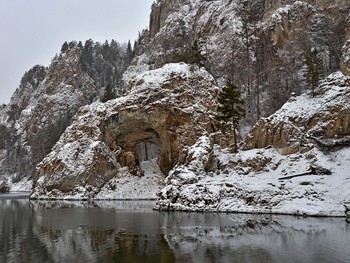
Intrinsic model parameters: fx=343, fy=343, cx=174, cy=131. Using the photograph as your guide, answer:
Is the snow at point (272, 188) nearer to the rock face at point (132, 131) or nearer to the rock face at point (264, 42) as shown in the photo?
the rock face at point (264, 42)

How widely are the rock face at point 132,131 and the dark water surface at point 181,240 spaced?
30.6m

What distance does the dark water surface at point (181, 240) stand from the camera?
1644cm

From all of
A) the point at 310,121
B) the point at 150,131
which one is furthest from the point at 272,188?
the point at 150,131

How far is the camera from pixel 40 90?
472ft

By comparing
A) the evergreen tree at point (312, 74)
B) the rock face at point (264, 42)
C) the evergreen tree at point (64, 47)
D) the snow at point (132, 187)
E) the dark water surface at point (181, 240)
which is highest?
the evergreen tree at point (64, 47)

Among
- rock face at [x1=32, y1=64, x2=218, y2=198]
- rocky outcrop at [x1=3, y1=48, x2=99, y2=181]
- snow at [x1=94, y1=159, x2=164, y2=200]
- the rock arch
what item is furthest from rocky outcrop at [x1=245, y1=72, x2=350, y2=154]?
rocky outcrop at [x1=3, y1=48, x2=99, y2=181]

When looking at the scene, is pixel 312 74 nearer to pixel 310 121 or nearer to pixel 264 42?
pixel 310 121

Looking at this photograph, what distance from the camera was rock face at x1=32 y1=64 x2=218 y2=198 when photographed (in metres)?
60.4

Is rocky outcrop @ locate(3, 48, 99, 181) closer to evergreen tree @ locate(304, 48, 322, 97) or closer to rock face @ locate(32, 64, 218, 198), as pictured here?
rock face @ locate(32, 64, 218, 198)

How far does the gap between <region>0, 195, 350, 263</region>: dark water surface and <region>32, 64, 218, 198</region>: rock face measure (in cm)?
3059

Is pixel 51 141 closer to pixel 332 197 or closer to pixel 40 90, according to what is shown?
pixel 40 90

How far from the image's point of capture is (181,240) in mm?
20719

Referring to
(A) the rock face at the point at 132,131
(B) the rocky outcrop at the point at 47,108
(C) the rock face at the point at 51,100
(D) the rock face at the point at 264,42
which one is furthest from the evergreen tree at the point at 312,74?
(B) the rocky outcrop at the point at 47,108

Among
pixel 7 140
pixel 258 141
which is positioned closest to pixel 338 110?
pixel 258 141
